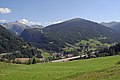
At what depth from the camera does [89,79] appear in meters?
24.7

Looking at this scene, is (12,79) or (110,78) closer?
(110,78)

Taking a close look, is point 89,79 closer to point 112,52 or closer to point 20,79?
point 20,79

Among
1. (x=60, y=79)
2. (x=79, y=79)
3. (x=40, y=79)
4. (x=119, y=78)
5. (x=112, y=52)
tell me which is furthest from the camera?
(x=112, y=52)

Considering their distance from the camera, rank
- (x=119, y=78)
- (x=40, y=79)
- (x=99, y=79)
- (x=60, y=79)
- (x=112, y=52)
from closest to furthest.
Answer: (x=119, y=78) < (x=99, y=79) < (x=60, y=79) < (x=40, y=79) < (x=112, y=52)

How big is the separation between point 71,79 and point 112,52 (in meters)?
117

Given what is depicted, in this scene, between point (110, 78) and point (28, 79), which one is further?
point (28, 79)

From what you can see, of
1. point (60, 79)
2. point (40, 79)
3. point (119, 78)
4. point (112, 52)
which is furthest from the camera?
point (112, 52)

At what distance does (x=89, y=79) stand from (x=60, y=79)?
4992mm

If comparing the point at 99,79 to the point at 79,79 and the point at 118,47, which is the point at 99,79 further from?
the point at 118,47

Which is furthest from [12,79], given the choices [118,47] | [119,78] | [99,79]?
[118,47]

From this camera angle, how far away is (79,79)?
85.2ft

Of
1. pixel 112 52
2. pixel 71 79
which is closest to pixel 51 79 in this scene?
pixel 71 79

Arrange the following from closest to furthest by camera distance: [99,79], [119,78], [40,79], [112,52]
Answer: [119,78]
[99,79]
[40,79]
[112,52]

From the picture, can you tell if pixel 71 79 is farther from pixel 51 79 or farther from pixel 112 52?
pixel 112 52
